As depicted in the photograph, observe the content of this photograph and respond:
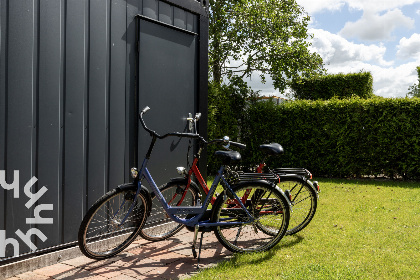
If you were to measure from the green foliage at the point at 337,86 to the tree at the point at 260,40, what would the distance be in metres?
2.63

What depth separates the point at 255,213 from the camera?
420 centimetres

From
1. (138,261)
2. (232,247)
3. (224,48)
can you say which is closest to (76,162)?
(138,261)

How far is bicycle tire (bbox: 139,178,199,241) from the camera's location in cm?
439

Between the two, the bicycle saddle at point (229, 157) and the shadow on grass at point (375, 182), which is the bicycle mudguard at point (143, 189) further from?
the shadow on grass at point (375, 182)

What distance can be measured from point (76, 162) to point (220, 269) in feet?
5.56

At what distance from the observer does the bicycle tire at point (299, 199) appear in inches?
176

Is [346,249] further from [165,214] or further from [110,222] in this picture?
[110,222]

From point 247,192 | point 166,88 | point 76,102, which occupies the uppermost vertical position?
point 166,88

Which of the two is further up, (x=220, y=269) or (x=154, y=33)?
(x=154, y=33)

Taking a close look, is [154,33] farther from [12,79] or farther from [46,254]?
[46,254]

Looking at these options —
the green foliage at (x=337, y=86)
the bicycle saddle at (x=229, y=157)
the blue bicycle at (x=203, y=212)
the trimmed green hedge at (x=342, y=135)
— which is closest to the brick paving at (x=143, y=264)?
the blue bicycle at (x=203, y=212)

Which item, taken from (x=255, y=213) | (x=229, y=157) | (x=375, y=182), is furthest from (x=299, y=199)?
(x=375, y=182)

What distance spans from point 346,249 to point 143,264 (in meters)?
2.10

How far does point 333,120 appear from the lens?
35.1ft
